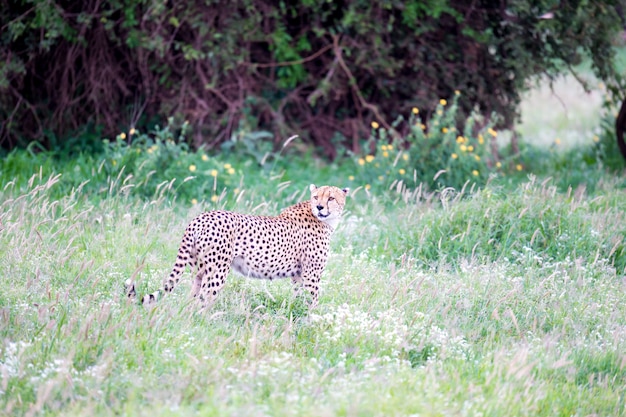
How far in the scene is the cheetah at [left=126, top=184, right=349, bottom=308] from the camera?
202 inches

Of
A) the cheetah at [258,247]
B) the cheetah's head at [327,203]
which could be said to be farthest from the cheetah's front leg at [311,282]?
the cheetah's head at [327,203]

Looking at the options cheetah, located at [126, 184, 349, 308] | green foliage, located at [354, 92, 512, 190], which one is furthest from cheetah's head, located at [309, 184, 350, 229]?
green foliage, located at [354, 92, 512, 190]

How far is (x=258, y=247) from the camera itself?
5.27m

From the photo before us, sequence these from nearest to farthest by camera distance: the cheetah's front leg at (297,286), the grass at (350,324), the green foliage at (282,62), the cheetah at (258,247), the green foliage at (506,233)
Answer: the grass at (350,324)
the cheetah at (258,247)
the cheetah's front leg at (297,286)
the green foliage at (506,233)
the green foliage at (282,62)

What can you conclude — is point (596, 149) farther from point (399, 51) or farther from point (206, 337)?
point (206, 337)

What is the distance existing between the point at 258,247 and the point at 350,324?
729 millimetres

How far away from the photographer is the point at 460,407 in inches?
162

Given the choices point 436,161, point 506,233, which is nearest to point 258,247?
point 506,233

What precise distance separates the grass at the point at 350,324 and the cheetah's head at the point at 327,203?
1.54 feet

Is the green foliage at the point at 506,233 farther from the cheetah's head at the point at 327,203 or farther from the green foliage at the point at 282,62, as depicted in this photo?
the green foliage at the point at 282,62

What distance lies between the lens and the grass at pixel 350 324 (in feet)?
13.3

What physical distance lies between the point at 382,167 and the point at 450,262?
8.35ft

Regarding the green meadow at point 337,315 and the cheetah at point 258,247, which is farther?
the cheetah at point 258,247

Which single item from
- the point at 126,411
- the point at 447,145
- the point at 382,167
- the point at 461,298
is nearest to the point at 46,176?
the point at 382,167
